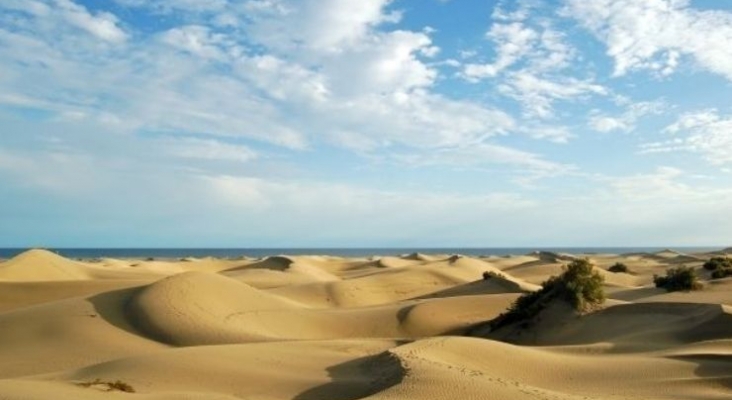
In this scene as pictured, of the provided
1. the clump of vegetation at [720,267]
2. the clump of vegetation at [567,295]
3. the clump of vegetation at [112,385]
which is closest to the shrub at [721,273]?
the clump of vegetation at [720,267]

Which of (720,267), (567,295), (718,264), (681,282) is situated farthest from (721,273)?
(567,295)

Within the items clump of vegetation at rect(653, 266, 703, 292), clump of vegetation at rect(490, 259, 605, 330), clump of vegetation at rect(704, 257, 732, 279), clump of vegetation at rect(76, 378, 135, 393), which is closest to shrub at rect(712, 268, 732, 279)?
clump of vegetation at rect(704, 257, 732, 279)

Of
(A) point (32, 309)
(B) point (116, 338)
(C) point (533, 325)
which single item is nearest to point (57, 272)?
(A) point (32, 309)

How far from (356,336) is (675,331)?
27.4ft

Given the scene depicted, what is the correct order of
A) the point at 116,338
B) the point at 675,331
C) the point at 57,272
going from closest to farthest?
the point at 675,331 → the point at 116,338 → the point at 57,272

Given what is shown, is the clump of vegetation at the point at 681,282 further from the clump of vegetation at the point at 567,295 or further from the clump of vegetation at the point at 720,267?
the clump of vegetation at the point at 567,295

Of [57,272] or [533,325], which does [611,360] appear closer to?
[533,325]

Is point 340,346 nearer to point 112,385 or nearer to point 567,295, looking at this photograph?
point 112,385

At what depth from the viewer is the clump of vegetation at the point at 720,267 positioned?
30.3 m

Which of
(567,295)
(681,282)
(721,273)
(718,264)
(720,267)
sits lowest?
(567,295)

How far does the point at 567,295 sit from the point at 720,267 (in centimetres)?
1591

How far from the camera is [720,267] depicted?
3198 cm

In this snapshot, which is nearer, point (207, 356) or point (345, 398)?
point (345, 398)

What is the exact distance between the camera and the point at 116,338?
17.9 metres
